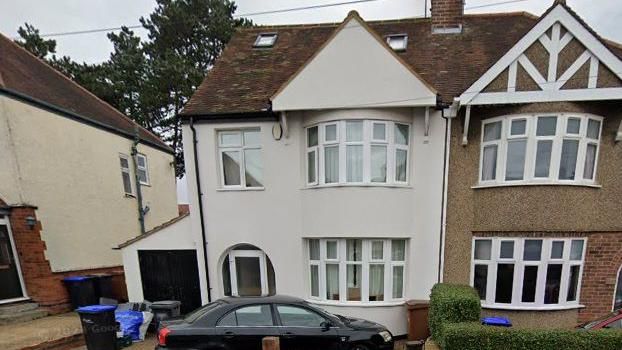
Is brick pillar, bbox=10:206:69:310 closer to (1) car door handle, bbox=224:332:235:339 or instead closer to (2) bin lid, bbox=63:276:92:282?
(2) bin lid, bbox=63:276:92:282

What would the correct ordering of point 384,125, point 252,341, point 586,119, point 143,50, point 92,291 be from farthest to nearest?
point 143,50
point 92,291
point 384,125
point 586,119
point 252,341

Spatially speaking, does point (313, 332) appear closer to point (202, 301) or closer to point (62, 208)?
point (202, 301)

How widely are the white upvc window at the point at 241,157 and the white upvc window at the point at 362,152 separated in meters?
1.62

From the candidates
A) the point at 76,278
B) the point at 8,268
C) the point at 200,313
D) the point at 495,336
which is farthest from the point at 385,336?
the point at 8,268

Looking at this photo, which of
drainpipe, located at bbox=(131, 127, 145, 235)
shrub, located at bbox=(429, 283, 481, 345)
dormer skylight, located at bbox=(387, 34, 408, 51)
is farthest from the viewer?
drainpipe, located at bbox=(131, 127, 145, 235)

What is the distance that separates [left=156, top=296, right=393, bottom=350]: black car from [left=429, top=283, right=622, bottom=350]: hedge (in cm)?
115

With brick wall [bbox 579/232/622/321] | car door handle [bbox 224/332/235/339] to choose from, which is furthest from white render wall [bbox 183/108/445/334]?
brick wall [bbox 579/232/622/321]

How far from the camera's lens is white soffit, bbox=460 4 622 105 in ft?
21.2

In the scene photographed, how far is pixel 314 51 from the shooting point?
8961mm

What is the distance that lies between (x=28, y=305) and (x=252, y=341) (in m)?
6.97

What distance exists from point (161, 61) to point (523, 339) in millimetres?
19808

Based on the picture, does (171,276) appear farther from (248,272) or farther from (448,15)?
(448,15)

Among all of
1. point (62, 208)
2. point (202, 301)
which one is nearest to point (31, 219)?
point (62, 208)

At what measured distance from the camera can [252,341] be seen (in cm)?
515
